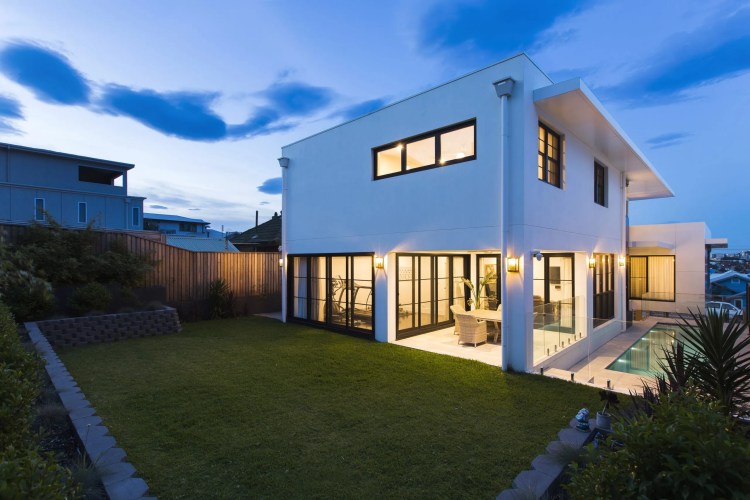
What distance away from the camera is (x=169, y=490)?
9.93 feet

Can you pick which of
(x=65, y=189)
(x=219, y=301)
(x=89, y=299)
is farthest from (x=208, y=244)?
(x=89, y=299)

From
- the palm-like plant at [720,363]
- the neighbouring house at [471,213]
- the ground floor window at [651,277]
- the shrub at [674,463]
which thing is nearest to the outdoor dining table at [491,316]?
the neighbouring house at [471,213]

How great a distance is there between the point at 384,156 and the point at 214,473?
7463 millimetres

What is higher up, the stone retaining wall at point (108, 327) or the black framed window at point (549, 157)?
the black framed window at point (549, 157)

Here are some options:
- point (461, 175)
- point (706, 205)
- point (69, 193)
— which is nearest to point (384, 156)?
point (461, 175)

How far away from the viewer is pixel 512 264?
657 centimetres

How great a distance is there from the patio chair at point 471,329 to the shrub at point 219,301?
790 centimetres

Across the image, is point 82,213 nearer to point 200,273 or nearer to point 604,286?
point 200,273

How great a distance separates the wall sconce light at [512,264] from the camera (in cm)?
655

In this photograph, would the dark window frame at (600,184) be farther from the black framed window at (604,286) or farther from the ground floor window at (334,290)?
the ground floor window at (334,290)

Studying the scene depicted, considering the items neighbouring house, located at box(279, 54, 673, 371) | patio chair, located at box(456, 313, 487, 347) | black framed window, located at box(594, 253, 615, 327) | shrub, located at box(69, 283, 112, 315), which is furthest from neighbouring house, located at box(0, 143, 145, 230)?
black framed window, located at box(594, 253, 615, 327)

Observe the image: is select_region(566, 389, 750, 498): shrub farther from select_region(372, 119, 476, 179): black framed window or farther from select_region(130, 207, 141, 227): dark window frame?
select_region(130, 207, 141, 227): dark window frame

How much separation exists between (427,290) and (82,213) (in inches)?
857

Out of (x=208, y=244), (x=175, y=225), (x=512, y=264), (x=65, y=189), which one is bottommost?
(x=512, y=264)
